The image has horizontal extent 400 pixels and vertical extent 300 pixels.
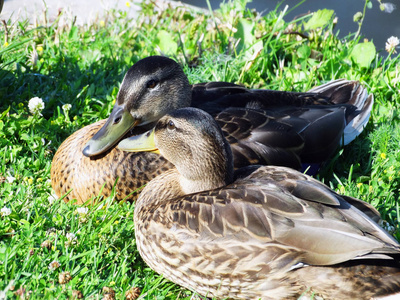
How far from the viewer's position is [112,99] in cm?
498

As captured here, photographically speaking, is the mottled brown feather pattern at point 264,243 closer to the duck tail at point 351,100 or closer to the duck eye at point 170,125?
the duck eye at point 170,125

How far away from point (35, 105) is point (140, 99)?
37.5 inches

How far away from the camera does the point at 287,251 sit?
3010 mm

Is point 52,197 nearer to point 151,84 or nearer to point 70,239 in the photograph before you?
point 70,239

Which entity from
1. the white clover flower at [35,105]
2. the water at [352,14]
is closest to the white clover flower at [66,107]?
the white clover flower at [35,105]

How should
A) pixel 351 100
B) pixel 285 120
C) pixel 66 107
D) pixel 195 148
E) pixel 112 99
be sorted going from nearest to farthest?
pixel 195 148 → pixel 285 120 → pixel 66 107 → pixel 351 100 → pixel 112 99

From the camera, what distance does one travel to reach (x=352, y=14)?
8.04 m

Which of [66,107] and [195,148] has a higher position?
[195,148]

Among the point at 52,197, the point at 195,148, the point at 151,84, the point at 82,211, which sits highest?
the point at 151,84

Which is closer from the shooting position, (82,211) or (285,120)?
(82,211)

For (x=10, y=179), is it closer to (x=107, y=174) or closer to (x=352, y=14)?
(x=107, y=174)

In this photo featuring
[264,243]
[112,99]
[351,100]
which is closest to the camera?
[264,243]

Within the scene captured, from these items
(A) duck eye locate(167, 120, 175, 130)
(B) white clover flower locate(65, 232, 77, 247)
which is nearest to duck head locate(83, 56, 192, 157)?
(A) duck eye locate(167, 120, 175, 130)

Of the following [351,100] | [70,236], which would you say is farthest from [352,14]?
[70,236]
